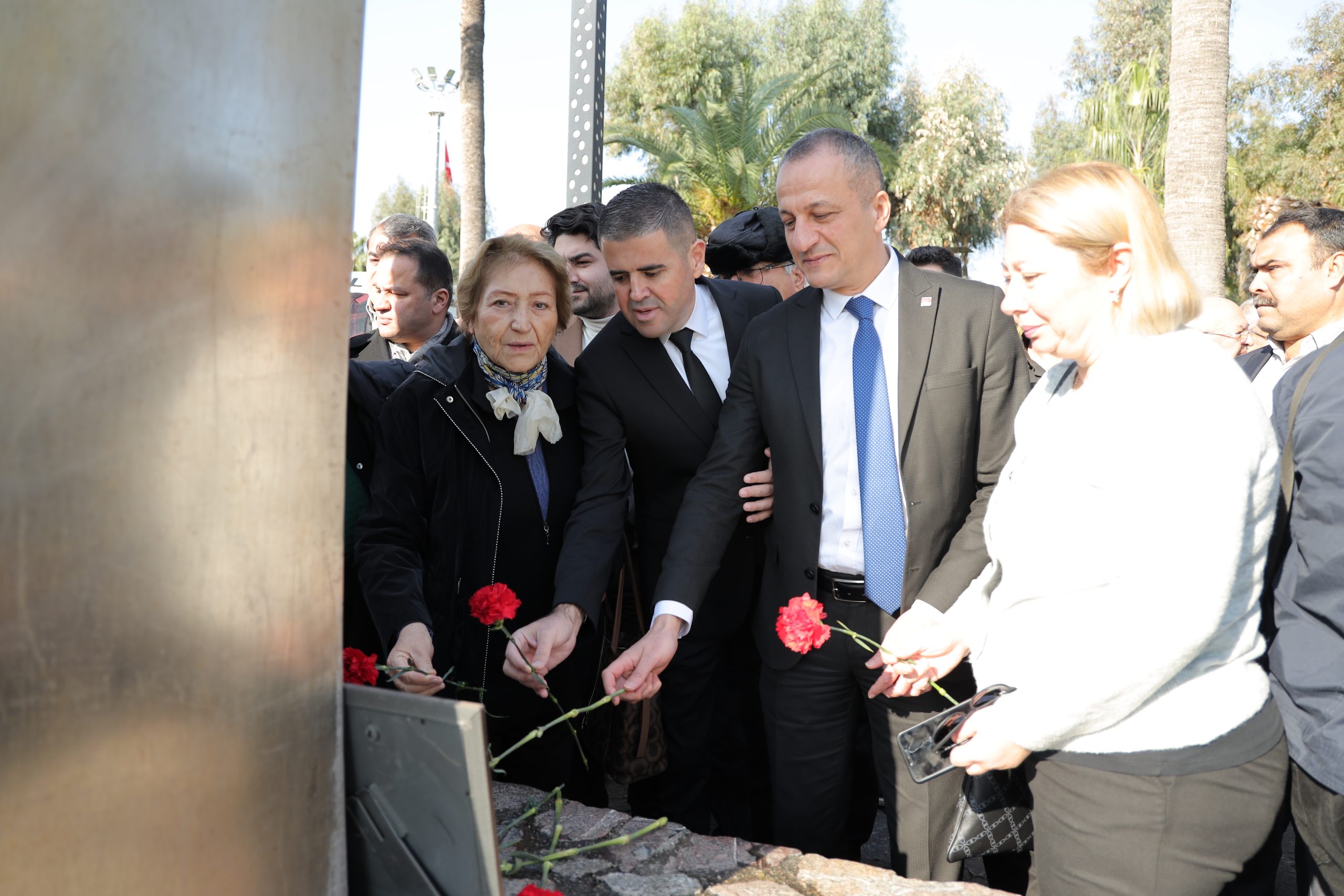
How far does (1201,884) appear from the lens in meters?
1.73

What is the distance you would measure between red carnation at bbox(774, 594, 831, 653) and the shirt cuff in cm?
39

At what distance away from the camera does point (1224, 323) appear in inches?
194

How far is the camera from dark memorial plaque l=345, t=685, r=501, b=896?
1219mm

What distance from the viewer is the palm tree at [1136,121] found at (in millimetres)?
24641

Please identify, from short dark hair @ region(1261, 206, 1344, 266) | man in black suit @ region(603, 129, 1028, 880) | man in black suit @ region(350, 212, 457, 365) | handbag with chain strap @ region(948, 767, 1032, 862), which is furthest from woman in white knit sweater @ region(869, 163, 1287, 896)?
man in black suit @ region(350, 212, 457, 365)

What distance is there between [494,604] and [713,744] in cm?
170

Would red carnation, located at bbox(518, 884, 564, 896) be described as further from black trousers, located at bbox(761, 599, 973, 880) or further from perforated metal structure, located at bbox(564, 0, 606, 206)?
perforated metal structure, located at bbox(564, 0, 606, 206)

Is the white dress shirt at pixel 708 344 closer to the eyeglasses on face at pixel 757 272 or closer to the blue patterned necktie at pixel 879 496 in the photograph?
the blue patterned necktie at pixel 879 496

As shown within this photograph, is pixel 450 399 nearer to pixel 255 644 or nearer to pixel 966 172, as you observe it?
pixel 255 644

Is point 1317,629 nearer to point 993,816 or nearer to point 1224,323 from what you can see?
point 993,816

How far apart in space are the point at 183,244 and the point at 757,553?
93.2 inches

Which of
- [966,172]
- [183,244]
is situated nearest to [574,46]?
[183,244]

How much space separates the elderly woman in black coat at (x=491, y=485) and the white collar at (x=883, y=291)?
2.79 ft

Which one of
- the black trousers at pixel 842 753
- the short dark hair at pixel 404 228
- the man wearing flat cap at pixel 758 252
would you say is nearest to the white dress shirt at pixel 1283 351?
the black trousers at pixel 842 753
